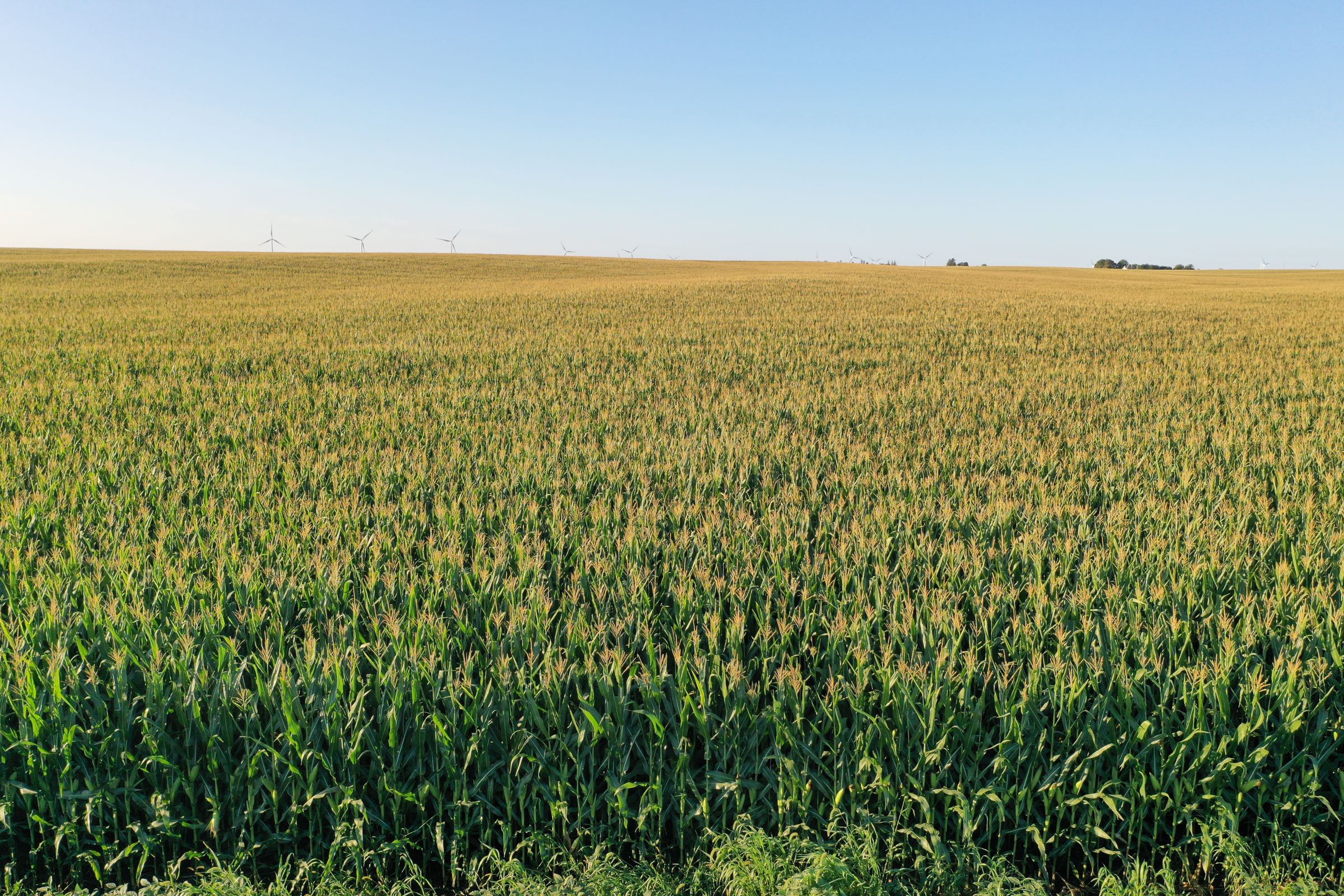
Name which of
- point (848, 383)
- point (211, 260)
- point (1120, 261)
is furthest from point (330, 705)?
point (1120, 261)

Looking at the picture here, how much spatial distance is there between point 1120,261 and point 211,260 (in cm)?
9974

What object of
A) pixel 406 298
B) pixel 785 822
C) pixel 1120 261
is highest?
pixel 1120 261

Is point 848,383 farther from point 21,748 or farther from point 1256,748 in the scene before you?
point 21,748

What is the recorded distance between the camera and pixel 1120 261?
9562cm

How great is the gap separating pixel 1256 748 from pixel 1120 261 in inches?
4378

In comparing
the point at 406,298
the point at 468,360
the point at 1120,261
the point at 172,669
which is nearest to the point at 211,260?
the point at 406,298

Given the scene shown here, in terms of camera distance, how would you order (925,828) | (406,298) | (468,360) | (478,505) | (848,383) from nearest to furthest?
(925,828)
(478,505)
(848,383)
(468,360)
(406,298)

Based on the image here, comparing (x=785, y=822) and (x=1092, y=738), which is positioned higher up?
(x=1092, y=738)

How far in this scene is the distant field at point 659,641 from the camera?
2.45 m

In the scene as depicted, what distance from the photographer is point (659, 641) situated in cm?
310

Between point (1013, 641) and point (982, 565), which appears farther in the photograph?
point (982, 565)

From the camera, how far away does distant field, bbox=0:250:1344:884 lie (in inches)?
96.4

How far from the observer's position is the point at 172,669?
2709 millimetres

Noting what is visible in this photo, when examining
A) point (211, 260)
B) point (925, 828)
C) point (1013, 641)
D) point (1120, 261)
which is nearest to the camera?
point (925, 828)
